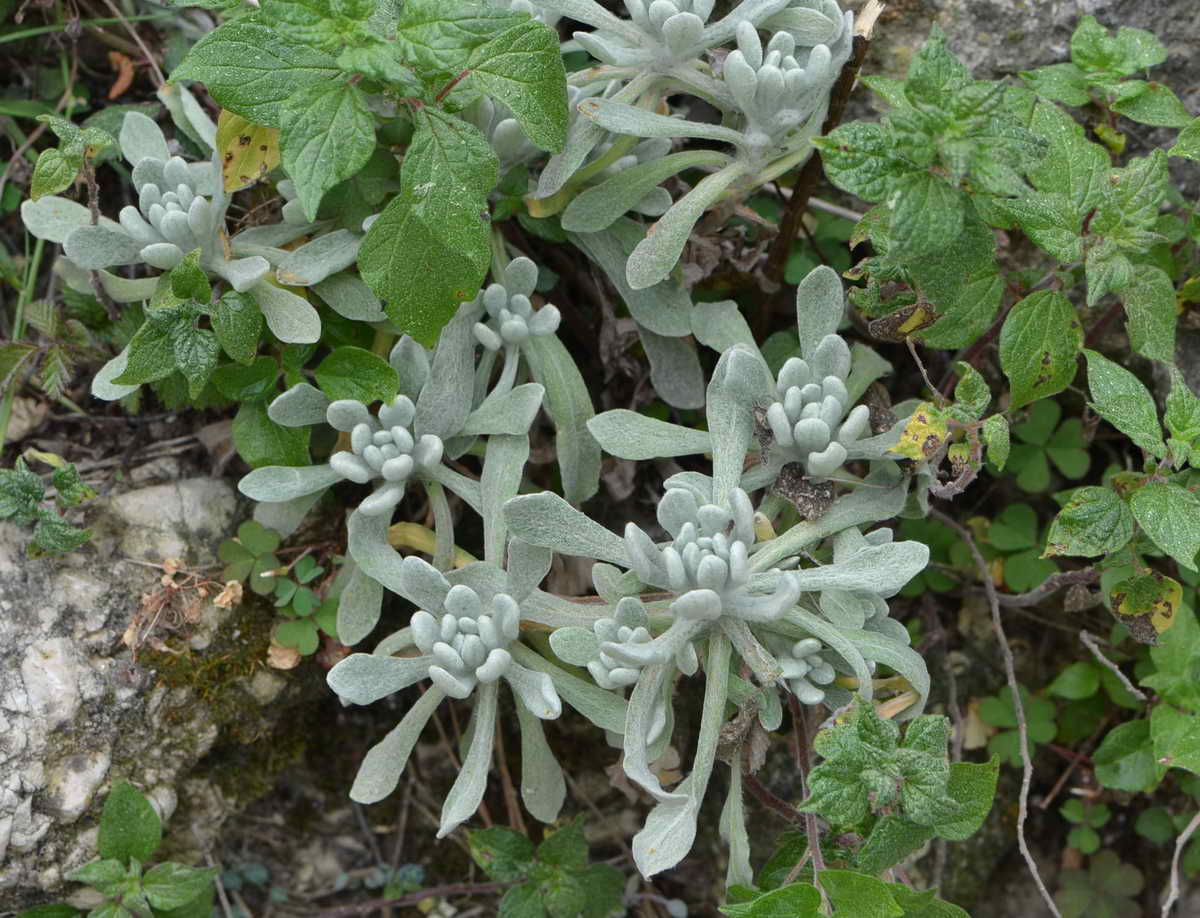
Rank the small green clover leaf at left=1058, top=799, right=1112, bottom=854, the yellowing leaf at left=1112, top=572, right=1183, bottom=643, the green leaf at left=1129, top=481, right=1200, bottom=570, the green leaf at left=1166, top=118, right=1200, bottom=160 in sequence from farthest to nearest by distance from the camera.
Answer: the small green clover leaf at left=1058, top=799, right=1112, bottom=854
the yellowing leaf at left=1112, top=572, right=1183, bottom=643
the green leaf at left=1166, top=118, right=1200, bottom=160
the green leaf at left=1129, top=481, right=1200, bottom=570

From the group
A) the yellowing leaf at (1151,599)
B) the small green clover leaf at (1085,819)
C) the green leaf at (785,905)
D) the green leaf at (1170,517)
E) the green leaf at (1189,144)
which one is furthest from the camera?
the small green clover leaf at (1085,819)

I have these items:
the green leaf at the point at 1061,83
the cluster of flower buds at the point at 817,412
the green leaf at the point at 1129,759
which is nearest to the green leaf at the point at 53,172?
the cluster of flower buds at the point at 817,412

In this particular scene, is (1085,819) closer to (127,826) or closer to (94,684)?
(127,826)

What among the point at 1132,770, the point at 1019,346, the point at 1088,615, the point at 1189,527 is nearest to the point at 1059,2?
the point at 1019,346

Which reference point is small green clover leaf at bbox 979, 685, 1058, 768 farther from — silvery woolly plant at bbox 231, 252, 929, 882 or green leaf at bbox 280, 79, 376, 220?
green leaf at bbox 280, 79, 376, 220

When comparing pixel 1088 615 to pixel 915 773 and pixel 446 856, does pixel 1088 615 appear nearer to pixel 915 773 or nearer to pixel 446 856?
pixel 915 773

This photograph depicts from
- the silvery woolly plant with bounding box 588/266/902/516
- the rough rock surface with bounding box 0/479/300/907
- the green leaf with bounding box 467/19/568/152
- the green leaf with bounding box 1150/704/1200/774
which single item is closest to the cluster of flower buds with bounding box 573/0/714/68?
the green leaf with bounding box 467/19/568/152

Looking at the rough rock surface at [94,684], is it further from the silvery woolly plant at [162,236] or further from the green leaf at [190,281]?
the green leaf at [190,281]

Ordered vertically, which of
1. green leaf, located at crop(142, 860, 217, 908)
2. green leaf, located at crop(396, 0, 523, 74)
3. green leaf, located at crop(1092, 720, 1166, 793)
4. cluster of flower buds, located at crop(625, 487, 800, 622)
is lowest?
green leaf, located at crop(142, 860, 217, 908)
